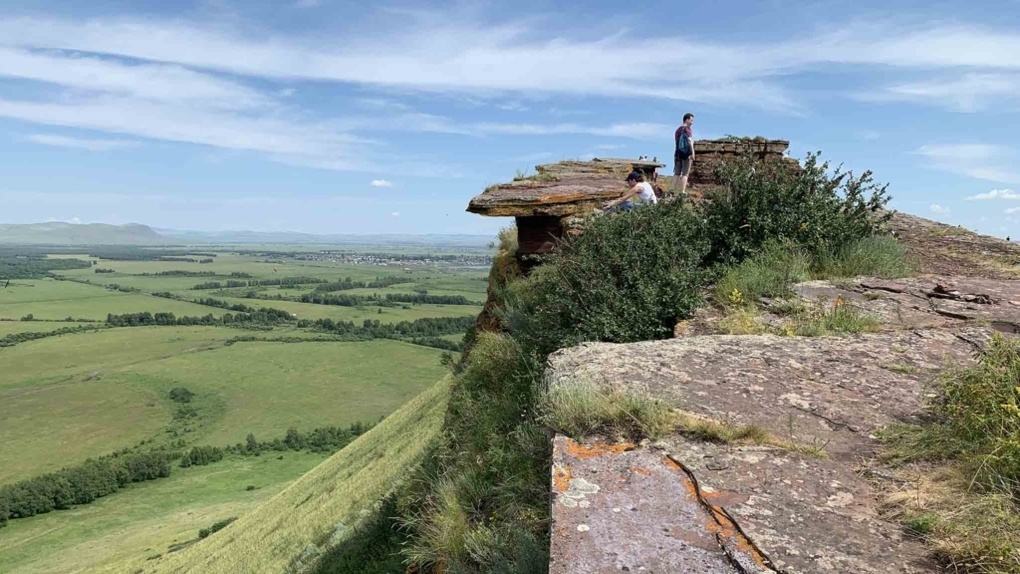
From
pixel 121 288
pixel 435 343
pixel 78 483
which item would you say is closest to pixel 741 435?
pixel 78 483

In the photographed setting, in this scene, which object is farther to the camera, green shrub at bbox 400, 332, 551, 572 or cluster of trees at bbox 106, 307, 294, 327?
cluster of trees at bbox 106, 307, 294, 327

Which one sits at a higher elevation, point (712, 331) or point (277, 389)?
point (712, 331)

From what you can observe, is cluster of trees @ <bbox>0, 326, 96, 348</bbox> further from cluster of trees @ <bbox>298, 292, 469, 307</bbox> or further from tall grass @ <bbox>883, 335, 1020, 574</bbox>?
tall grass @ <bbox>883, 335, 1020, 574</bbox>

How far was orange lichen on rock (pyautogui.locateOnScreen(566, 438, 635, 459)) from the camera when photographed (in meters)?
3.78

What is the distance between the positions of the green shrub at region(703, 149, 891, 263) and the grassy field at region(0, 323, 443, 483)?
69.1 m

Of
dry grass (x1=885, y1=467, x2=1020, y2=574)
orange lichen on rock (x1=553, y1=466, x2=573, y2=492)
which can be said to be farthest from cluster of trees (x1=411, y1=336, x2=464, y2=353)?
dry grass (x1=885, y1=467, x2=1020, y2=574)

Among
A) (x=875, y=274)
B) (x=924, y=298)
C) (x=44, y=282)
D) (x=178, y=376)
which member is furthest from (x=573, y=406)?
(x=44, y=282)

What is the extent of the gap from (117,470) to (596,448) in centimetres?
6889

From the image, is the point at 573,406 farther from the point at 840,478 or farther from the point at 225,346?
the point at 225,346

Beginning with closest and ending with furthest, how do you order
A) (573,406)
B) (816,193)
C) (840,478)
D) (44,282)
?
1. (840,478)
2. (573,406)
3. (816,193)
4. (44,282)

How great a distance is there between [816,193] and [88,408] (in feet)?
300

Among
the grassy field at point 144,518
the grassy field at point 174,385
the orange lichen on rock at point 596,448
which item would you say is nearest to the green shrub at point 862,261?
the orange lichen on rock at point 596,448

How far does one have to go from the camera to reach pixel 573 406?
4.14 m

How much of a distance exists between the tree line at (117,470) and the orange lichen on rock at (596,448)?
6254cm
